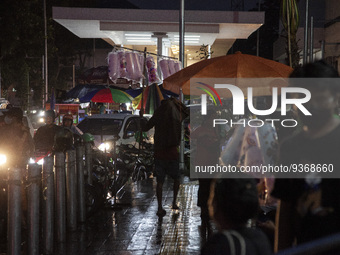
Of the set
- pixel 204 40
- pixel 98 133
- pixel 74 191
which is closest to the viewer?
pixel 74 191

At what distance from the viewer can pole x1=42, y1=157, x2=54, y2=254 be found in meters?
6.48

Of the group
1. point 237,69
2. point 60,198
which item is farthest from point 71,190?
point 237,69

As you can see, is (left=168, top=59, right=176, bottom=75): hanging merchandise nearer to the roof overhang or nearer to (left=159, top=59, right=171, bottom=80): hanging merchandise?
(left=159, top=59, right=171, bottom=80): hanging merchandise

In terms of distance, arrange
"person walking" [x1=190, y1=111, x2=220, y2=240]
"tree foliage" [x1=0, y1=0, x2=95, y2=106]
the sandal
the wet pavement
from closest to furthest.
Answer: the wet pavement → "person walking" [x1=190, y1=111, x2=220, y2=240] → the sandal → "tree foliage" [x1=0, y1=0, x2=95, y2=106]

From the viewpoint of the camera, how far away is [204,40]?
24531 mm

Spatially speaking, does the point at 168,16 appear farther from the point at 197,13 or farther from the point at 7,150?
the point at 7,150

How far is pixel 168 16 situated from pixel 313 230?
59.1ft

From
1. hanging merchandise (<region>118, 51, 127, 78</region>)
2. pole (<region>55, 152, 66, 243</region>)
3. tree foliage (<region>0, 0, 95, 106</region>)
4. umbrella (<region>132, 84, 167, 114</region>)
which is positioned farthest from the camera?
tree foliage (<region>0, 0, 95, 106</region>)

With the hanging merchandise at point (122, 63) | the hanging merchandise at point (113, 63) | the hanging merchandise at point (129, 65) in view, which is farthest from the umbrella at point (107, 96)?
the hanging merchandise at point (129, 65)

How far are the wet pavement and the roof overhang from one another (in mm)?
10918

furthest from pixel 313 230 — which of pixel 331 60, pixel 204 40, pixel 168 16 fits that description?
pixel 331 60

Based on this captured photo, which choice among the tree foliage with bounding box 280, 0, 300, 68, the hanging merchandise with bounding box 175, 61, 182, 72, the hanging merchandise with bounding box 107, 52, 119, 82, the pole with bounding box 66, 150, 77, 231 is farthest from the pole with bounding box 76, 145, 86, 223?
the hanging merchandise with bounding box 175, 61, 182, 72

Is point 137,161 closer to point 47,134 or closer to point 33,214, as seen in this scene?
point 47,134

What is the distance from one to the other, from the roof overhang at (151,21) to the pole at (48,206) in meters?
13.8
